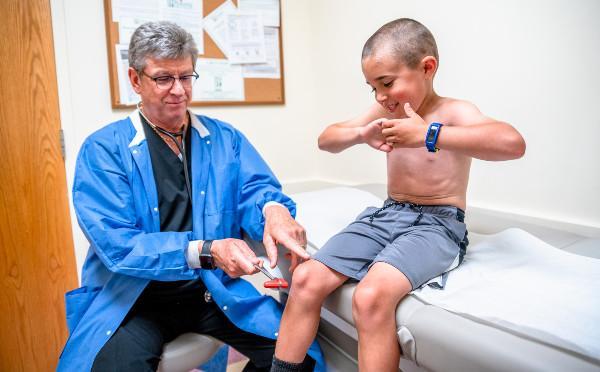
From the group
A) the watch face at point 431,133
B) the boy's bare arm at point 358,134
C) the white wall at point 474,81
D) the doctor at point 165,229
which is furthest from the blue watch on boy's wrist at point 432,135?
the white wall at point 474,81

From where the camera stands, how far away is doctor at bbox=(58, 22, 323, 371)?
1037 millimetres

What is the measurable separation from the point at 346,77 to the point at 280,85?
14.6 inches

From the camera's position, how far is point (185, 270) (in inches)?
41.3

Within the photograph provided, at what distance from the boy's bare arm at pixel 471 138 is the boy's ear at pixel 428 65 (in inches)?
7.2

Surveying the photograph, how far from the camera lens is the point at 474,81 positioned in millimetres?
1511

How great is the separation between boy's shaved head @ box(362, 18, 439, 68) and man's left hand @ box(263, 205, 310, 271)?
51cm

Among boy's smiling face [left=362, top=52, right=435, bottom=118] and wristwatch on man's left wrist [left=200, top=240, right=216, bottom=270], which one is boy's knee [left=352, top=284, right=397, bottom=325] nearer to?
wristwatch on man's left wrist [left=200, top=240, right=216, bottom=270]

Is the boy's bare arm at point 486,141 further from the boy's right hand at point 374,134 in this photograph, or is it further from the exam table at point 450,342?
the exam table at point 450,342

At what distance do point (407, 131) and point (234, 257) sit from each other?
53 cm

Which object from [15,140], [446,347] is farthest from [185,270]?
[15,140]

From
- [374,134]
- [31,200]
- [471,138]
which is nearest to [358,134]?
[374,134]

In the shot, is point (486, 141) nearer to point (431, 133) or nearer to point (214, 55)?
point (431, 133)

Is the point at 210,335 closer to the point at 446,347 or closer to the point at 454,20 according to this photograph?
the point at 446,347

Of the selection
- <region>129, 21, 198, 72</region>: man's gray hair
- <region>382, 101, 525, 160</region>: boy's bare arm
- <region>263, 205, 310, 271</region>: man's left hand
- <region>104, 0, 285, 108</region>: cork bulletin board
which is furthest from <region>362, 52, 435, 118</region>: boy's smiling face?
<region>104, 0, 285, 108</region>: cork bulletin board
